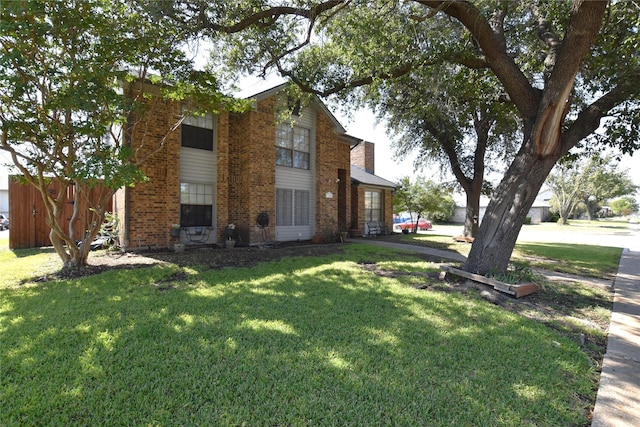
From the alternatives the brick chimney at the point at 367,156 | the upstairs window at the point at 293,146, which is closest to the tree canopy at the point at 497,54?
the upstairs window at the point at 293,146

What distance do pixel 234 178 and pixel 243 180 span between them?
0.49m

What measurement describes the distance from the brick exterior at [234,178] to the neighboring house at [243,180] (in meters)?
0.03

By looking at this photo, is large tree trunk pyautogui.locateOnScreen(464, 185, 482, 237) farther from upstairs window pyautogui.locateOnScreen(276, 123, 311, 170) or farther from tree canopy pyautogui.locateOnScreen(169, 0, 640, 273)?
upstairs window pyautogui.locateOnScreen(276, 123, 311, 170)

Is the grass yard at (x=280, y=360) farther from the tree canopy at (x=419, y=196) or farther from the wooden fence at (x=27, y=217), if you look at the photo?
the tree canopy at (x=419, y=196)

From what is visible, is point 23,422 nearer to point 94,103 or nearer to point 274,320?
point 274,320

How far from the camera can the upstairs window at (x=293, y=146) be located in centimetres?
1237

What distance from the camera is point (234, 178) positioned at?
1148 cm

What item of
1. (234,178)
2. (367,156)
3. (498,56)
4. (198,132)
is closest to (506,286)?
(498,56)

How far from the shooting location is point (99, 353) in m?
2.95

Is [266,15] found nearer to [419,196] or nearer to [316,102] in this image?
[316,102]

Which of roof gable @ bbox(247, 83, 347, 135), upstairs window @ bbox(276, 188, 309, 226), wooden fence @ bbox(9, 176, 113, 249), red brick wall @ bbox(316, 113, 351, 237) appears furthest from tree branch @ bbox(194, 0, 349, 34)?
wooden fence @ bbox(9, 176, 113, 249)

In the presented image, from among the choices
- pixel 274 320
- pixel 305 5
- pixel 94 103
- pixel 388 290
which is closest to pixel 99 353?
pixel 274 320

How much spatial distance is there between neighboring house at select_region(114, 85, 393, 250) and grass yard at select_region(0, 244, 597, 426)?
459 cm

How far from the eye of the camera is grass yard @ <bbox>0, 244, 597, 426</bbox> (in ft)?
7.30
